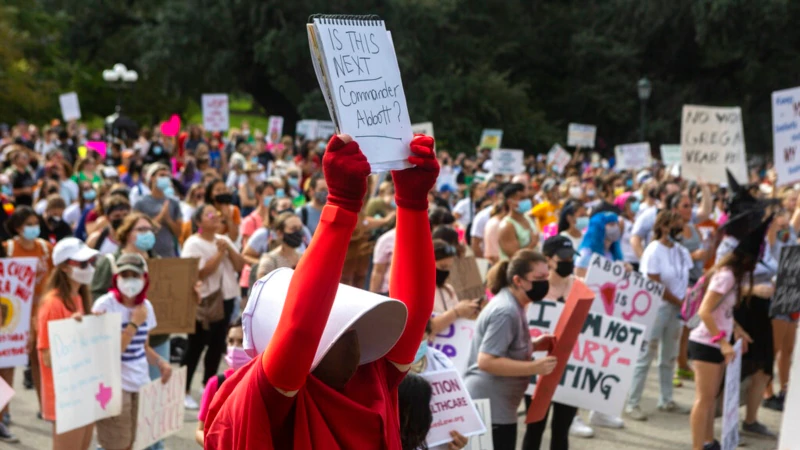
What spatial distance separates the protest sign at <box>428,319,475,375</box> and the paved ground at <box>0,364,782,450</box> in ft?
5.54

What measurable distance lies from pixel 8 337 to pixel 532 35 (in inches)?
1478

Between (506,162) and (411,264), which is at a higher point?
(411,264)

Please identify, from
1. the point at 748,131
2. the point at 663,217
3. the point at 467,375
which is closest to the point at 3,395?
the point at 467,375

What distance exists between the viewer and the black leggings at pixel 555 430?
6.88 m

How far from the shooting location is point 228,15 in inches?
1497

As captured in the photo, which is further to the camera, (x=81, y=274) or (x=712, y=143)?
(x=712, y=143)

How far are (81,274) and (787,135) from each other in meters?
6.40

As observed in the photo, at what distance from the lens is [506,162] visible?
2012 centimetres

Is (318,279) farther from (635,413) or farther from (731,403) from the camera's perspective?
(635,413)

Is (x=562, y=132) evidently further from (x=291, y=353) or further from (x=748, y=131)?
(x=291, y=353)

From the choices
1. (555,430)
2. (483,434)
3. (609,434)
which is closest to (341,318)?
(483,434)

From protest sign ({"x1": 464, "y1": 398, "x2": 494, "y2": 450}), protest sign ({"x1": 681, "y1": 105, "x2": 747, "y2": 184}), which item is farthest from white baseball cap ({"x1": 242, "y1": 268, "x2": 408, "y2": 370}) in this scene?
protest sign ({"x1": 681, "y1": 105, "x2": 747, "y2": 184})

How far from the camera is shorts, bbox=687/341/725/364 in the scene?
768cm

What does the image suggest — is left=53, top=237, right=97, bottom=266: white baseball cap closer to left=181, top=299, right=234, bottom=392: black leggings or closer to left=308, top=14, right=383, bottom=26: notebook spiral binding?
left=181, top=299, right=234, bottom=392: black leggings
